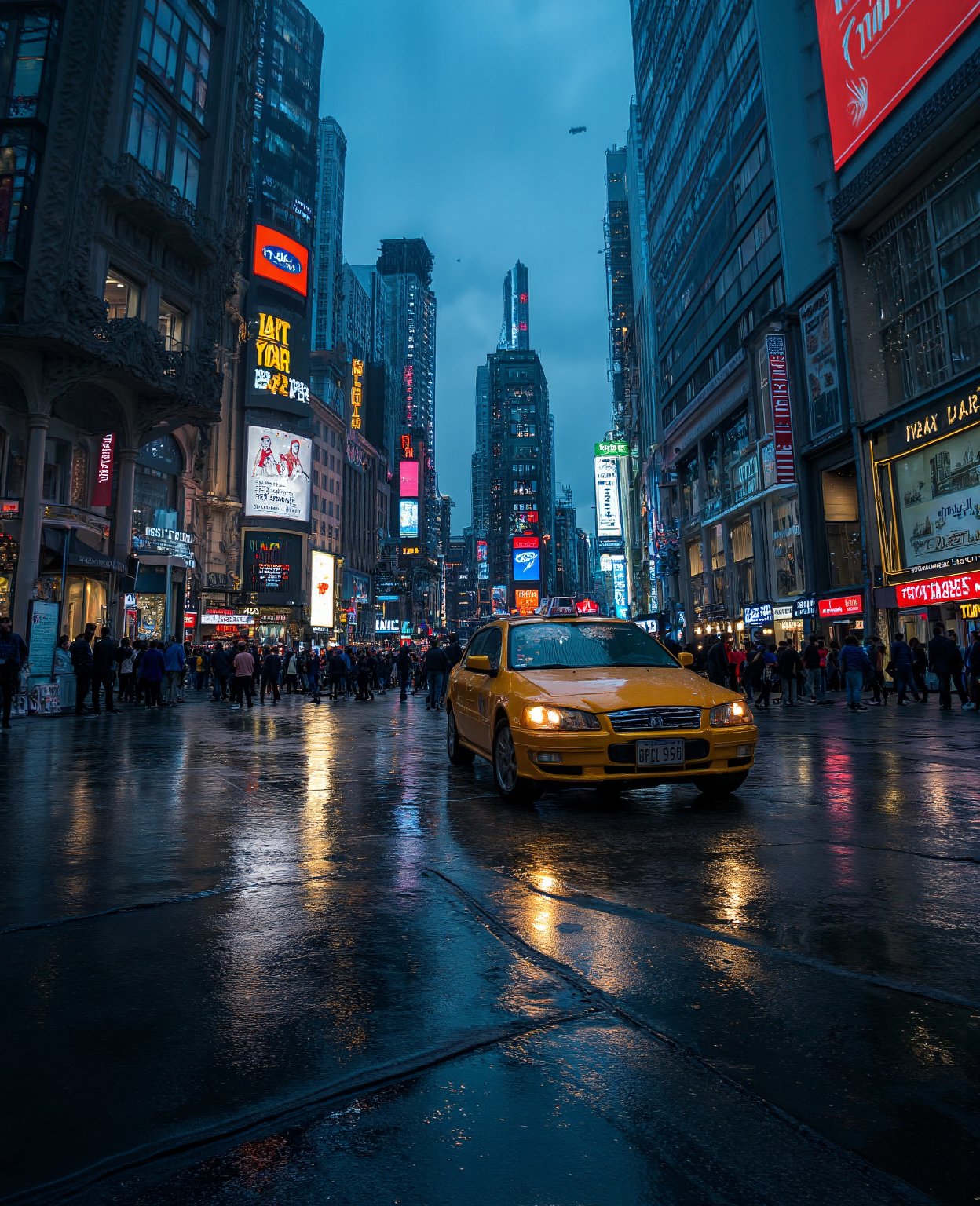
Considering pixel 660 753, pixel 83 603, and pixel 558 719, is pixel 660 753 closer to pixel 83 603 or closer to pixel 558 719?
pixel 558 719

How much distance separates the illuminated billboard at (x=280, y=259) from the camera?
70500 millimetres

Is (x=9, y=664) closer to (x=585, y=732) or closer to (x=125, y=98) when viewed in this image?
(x=585, y=732)

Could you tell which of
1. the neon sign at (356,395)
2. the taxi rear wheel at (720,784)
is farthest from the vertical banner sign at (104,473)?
the neon sign at (356,395)

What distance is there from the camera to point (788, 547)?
4091 cm

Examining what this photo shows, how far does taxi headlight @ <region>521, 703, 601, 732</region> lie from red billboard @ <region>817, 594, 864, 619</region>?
2998 centimetres

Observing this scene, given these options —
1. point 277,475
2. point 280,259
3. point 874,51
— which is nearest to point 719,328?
point 874,51

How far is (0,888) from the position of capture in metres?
4.58

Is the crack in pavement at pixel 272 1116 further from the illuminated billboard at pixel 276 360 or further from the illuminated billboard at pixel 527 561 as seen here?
the illuminated billboard at pixel 527 561

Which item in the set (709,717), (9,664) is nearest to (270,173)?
(9,664)

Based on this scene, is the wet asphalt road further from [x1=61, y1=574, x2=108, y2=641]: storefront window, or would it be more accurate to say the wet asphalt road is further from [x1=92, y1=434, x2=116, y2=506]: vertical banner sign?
[x1=92, y1=434, x2=116, y2=506]: vertical banner sign

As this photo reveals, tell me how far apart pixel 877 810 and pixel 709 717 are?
5.20 feet

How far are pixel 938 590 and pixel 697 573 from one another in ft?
103

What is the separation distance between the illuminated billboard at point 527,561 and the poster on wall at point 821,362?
123847 mm

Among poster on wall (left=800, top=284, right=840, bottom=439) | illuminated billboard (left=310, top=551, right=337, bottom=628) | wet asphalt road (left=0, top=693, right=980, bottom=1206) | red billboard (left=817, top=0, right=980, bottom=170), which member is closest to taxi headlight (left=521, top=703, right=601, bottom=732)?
wet asphalt road (left=0, top=693, right=980, bottom=1206)
